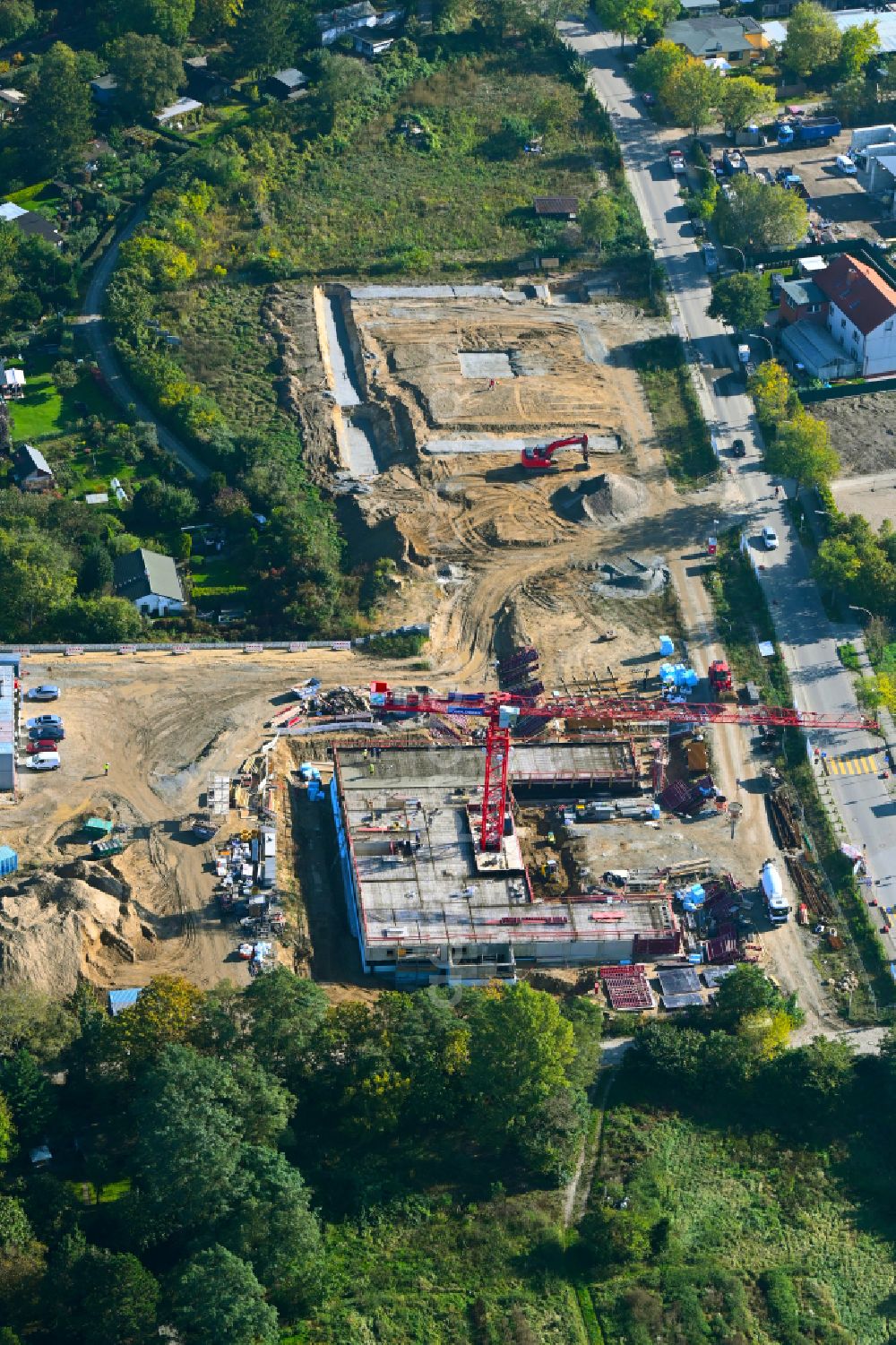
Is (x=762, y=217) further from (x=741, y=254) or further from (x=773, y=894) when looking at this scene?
(x=773, y=894)

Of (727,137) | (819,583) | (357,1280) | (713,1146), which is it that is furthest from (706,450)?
(357,1280)

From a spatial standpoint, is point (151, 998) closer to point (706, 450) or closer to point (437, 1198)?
point (437, 1198)

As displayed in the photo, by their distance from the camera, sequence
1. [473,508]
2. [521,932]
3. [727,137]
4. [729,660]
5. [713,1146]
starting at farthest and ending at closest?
[727,137], [473,508], [729,660], [521,932], [713,1146]

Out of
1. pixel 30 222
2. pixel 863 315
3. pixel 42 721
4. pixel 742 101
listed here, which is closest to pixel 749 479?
pixel 863 315

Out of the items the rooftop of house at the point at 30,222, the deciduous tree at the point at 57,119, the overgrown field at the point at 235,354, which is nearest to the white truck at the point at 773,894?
the overgrown field at the point at 235,354

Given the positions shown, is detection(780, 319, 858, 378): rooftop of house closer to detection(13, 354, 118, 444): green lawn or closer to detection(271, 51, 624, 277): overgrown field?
detection(271, 51, 624, 277): overgrown field

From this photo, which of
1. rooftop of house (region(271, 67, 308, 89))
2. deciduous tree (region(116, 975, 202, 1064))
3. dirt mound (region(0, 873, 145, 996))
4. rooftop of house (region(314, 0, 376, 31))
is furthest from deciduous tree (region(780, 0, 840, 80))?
deciduous tree (region(116, 975, 202, 1064))

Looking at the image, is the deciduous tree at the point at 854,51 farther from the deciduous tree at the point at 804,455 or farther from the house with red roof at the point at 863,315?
the deciduous tree at the point at 804,455
